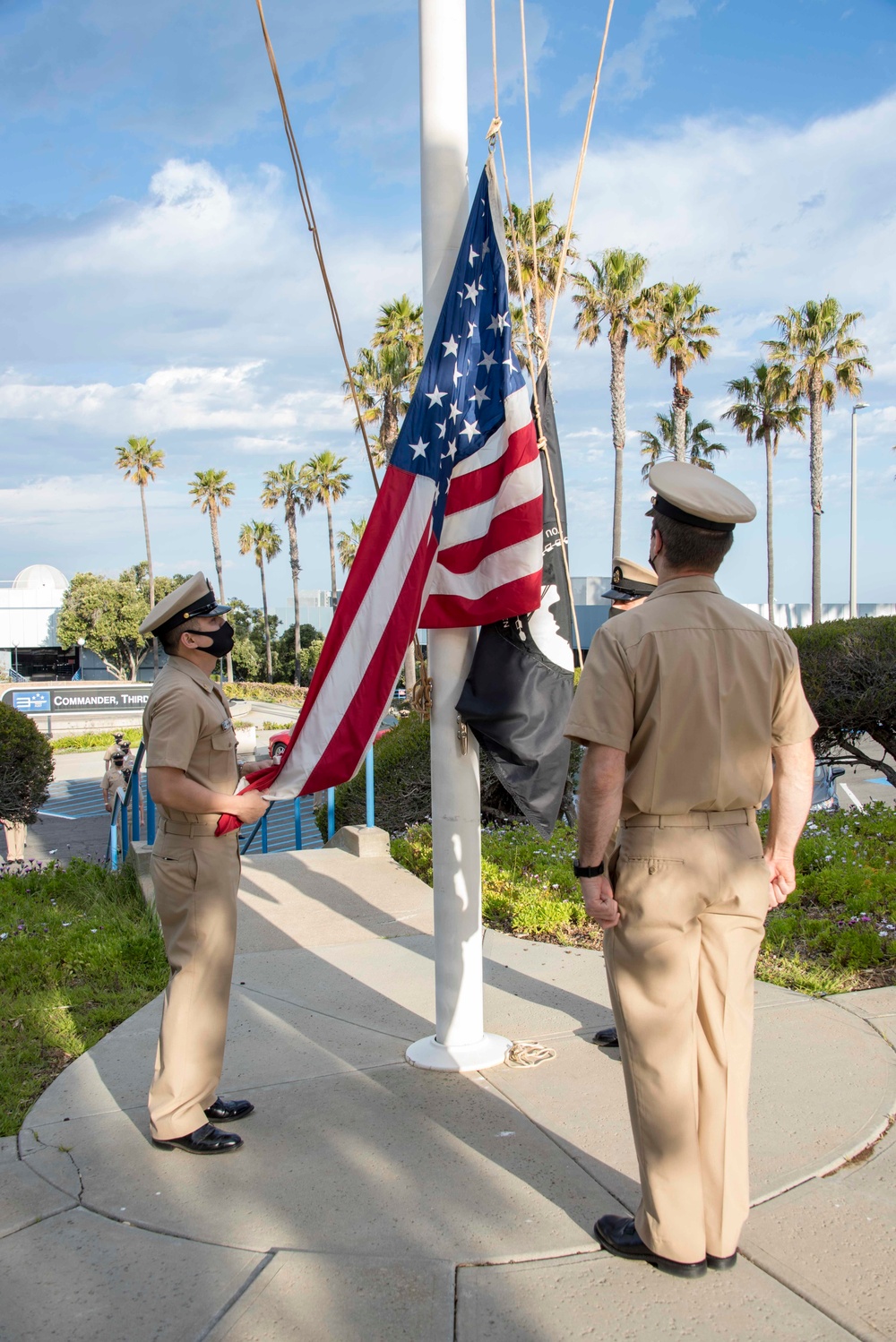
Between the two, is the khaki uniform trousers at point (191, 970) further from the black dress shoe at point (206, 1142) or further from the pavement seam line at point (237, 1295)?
the pavement seam line at point (237, 1295)

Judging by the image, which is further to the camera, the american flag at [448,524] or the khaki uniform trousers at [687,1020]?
the american flag at [448,524]

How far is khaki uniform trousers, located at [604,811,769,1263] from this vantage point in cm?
252

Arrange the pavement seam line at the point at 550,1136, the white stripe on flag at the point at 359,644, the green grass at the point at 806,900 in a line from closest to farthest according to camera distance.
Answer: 1. the pavement seam line at the point at 550,1136
2. the white stripe on flag at the point at 359,644
3. the green grass at the point at 806,900

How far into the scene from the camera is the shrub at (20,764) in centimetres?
996

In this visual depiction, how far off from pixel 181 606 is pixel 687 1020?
213 centimetres

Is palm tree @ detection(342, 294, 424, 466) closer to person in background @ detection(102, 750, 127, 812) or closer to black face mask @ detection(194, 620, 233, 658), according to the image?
person in background @ detection(102, 750, 127, 812)

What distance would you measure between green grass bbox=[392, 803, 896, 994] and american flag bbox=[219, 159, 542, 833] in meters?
2.50

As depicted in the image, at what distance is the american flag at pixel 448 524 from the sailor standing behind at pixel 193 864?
15.5 inches

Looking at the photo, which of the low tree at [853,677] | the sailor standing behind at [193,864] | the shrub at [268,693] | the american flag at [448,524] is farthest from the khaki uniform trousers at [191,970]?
the shrub at [268,693]

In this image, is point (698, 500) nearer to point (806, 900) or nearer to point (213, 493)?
point (806, 900)

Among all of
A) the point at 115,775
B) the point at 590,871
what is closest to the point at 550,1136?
the point at 590,871

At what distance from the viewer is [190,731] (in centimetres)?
335

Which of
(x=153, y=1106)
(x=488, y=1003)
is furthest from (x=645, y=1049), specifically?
(x=488, y=1003)

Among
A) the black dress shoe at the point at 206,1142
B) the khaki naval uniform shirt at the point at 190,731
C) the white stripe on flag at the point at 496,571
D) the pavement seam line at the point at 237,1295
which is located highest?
the white stripe on flag at the point at 496,571
